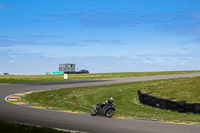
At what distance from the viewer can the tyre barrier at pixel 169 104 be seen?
19.4 metres

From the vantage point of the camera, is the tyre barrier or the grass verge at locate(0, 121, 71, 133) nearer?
the grass verge at locate(0, 121, 71, 133)

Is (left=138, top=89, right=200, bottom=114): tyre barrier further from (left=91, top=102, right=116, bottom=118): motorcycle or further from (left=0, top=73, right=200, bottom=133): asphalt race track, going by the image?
(left=91, top=102, right=116, bottom=118): motorcycle

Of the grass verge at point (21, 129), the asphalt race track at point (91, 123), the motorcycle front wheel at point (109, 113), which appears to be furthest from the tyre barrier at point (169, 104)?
the grass verge at point (21, 129)

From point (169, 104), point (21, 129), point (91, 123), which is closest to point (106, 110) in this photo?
point (91, 123)

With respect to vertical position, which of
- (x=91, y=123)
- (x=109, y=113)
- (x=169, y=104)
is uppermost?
(x=109, y=113)

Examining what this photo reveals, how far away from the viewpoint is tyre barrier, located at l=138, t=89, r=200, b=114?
19.4m

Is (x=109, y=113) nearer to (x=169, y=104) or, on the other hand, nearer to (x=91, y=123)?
(x=91, y=123)

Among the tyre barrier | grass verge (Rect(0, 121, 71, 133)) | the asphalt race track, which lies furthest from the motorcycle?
the tyre barrier

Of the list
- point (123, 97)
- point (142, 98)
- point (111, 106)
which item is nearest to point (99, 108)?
point (111, 106)

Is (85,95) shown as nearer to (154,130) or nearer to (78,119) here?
(78,119)

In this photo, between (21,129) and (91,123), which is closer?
(21,129)

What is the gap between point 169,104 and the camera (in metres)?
21.3

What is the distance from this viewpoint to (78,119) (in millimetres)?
14352

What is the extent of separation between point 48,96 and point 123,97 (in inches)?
275
